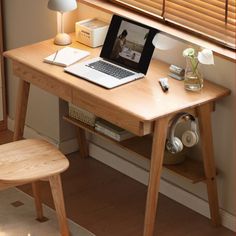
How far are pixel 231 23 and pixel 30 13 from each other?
1282mm

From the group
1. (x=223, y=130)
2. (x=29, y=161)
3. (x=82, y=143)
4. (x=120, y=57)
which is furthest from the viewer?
(x=82, y=143)

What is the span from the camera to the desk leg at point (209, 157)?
352 cm

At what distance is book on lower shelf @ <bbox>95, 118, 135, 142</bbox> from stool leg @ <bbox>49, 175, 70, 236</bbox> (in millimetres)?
582

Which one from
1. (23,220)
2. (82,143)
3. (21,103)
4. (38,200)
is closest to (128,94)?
(21,103)

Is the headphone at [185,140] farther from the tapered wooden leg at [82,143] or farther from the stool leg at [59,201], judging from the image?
the tapered wooden leg at [82,143]

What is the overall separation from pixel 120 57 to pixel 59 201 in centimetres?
77

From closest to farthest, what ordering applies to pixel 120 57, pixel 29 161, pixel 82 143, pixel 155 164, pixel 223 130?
pixel 155 164, pixel 29 161, pixel 223 130, pixel 120 57, pixel 82 143

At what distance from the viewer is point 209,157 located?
3.61 m

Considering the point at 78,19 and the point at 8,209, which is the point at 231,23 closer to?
the point at 78,19

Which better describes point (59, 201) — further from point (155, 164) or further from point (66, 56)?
point (66, 56)

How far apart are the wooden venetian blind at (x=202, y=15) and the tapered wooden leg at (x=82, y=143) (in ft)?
2.77

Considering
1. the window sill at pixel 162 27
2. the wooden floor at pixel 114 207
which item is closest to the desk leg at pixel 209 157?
the wooden floor at pixel 114 207

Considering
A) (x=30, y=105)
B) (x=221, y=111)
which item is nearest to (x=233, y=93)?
(x=221, y=111)

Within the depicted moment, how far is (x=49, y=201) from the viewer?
13.1 feet
